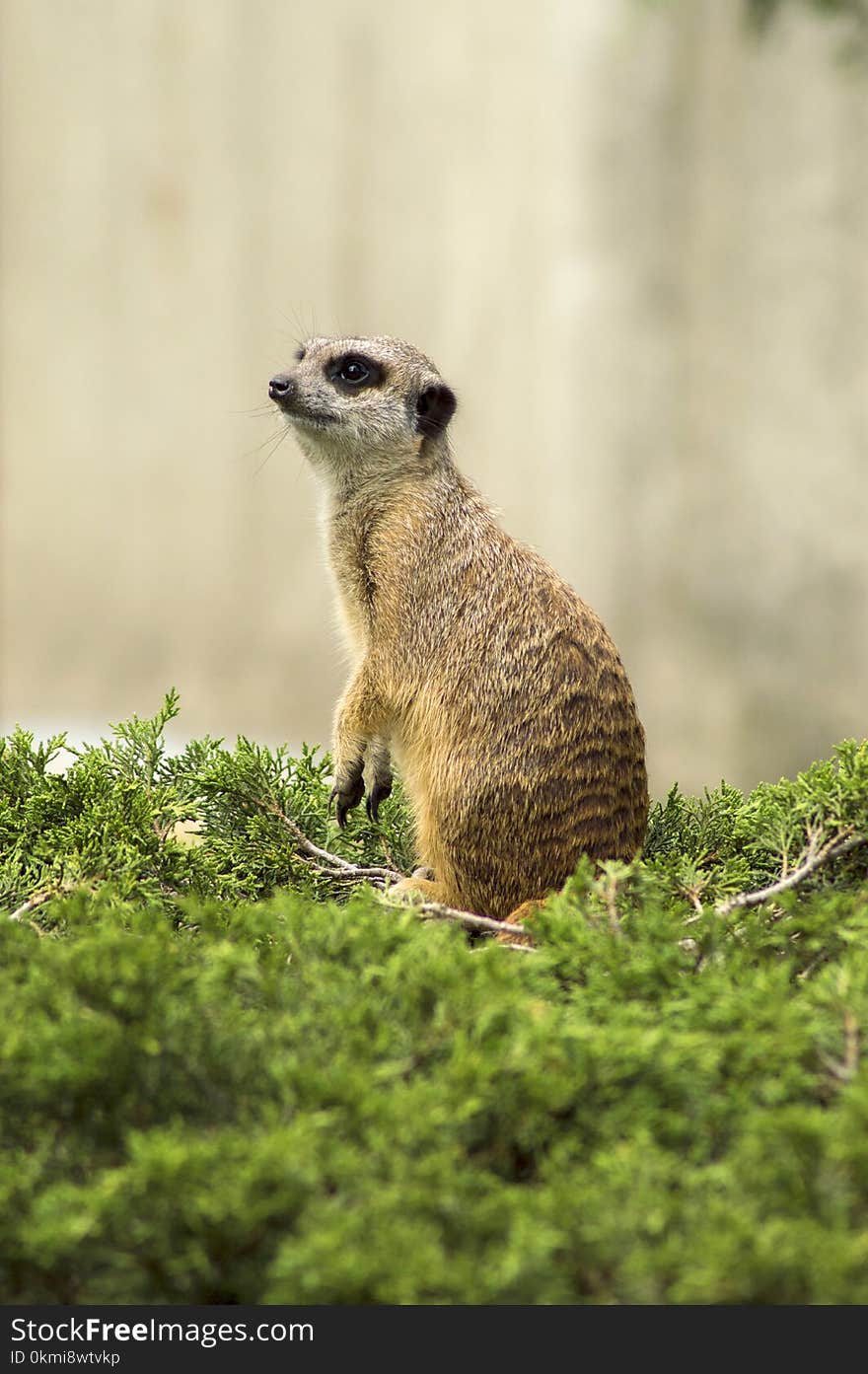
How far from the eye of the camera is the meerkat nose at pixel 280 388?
2346mm

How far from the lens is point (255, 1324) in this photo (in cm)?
99

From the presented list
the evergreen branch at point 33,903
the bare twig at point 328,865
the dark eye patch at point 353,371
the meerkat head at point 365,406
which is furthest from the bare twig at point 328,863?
the dark eye patch at point 353,371

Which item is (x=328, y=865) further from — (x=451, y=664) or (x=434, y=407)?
(x=434, y=407)

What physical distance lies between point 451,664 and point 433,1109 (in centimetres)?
114

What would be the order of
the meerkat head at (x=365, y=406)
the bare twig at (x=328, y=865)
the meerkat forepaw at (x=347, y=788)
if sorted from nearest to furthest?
1. the bare twig at (x=328, y=865)
2. the meerkat forepaw at (x=347, y=788)
3. the meerkat head at (x=365, y=406)

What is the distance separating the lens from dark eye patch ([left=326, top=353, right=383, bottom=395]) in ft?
7.97

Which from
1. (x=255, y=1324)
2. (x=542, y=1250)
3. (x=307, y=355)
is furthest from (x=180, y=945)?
(x=307, y=355)

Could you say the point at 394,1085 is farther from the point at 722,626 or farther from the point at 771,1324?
the point at 722,626

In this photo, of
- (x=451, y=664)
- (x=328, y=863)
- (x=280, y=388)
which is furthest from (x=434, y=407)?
(x=328, y=863)

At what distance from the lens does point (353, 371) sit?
243 centimetres

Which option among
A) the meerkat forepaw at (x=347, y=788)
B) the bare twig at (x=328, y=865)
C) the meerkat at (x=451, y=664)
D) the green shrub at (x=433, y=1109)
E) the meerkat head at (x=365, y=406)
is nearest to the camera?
the green shrub at (x=433, y=1109)

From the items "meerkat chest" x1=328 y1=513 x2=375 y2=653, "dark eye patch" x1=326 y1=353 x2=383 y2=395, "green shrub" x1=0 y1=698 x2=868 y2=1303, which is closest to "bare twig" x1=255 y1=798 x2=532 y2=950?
"meerkat chest" x1=328 y1=513 x2=375 y2=653

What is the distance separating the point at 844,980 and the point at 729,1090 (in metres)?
0.20

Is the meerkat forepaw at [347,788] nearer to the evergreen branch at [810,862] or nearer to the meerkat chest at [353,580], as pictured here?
the meerkat chest at [353,580]
